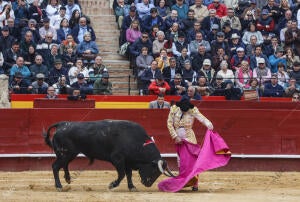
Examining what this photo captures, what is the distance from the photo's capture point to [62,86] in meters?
19.5

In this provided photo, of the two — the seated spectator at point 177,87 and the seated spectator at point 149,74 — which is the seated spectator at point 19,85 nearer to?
the seated spectator at point 149,74

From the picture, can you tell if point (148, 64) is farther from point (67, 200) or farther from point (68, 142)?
point (67, 200)

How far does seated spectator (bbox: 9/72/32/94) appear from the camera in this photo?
19141 millimetres

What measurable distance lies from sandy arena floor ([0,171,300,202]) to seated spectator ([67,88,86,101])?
1.29 m

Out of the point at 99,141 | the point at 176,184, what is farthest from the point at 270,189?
the point at 99,141

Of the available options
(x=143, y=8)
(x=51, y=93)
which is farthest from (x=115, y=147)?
(x=143, y=8)

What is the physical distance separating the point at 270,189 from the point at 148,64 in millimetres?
5124

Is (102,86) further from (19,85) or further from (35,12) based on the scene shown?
(35,12)

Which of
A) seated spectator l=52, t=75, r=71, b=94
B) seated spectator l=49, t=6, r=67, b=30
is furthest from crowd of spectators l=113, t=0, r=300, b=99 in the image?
seated spectator l=52, t=75, r=71, b=94

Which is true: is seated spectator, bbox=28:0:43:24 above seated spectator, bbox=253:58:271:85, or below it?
above

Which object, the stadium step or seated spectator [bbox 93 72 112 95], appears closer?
seated spectator [bbox 93 72 112 95]

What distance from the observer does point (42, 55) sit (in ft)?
65.4

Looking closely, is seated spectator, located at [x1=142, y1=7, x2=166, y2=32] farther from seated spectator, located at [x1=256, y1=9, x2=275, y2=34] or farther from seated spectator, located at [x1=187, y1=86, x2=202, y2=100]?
seated spectator, located at [x1=187, y1=86, x2=202, y2=100]

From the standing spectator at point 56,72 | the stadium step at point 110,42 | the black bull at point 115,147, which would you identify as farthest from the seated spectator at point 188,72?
the black bull at point 115,147
